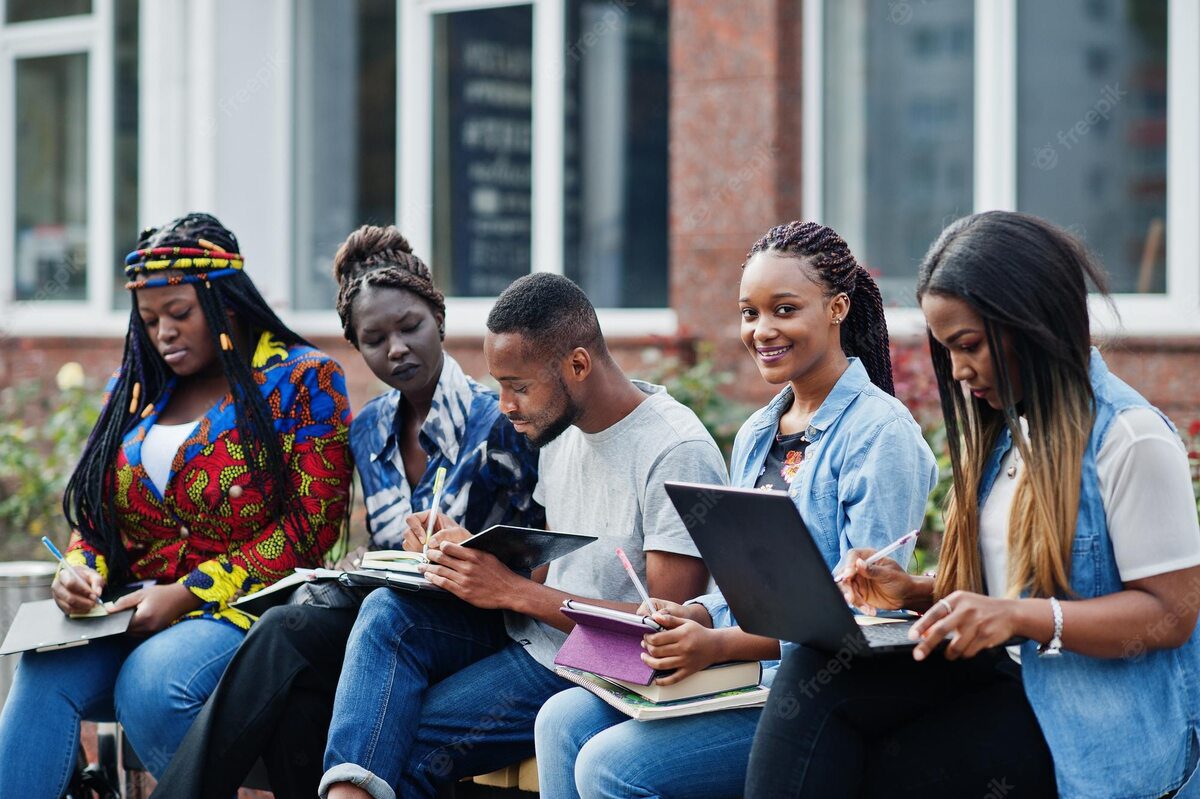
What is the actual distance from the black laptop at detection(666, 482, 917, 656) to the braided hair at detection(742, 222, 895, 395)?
0.79 metres

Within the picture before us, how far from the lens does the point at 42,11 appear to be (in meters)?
9.30

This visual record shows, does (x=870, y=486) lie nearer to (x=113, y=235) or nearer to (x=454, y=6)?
(x=454, y=6)

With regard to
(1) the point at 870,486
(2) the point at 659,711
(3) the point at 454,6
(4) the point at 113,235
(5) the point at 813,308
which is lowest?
(2) the point at 659,711

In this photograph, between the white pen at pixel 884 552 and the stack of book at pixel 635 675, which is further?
the stack of book at pixel 635 675

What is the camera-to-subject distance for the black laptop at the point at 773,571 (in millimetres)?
2498

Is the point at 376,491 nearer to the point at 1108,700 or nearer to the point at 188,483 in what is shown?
the point at 188,483

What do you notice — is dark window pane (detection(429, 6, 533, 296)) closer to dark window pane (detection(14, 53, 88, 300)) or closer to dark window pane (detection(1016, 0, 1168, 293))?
dark window pane (detection(1016, 0, 1168, 293))

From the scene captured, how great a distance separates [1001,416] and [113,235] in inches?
288

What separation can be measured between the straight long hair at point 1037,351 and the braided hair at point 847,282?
0.55 metres

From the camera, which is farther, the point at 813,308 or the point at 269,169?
the point at 269,169

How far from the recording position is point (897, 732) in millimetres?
2732

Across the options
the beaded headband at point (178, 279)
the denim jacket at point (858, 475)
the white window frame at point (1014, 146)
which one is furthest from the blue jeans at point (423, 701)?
the white window frame at point (1014, 146)

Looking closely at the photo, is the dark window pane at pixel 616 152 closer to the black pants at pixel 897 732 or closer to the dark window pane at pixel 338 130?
the dark window pane at pixel 338 130

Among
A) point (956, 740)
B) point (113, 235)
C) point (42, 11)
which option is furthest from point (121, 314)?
point (956, 740)
